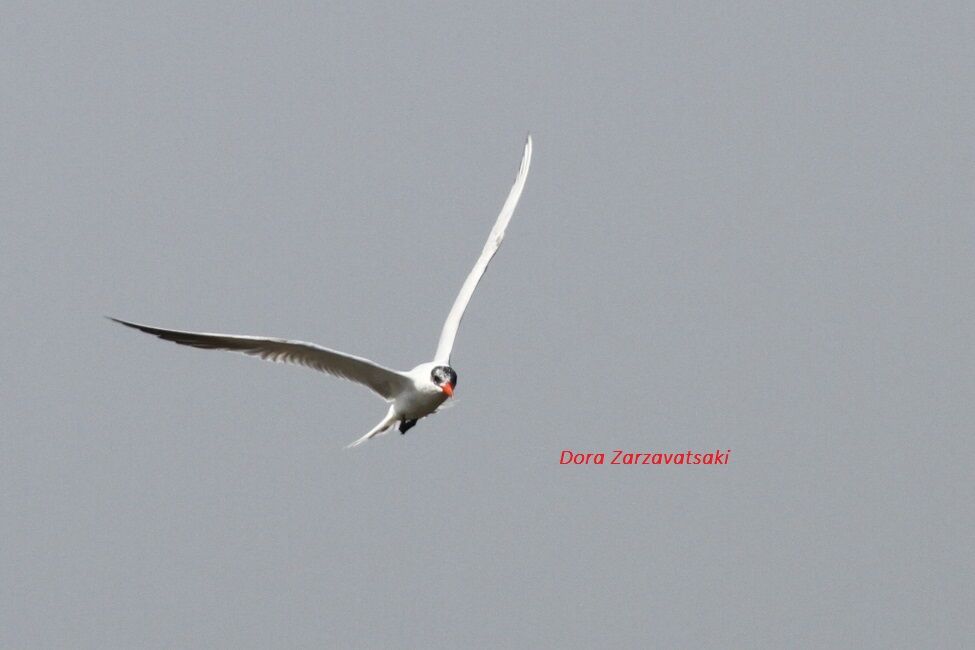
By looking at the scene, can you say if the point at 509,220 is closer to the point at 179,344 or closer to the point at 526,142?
the point at 526,142

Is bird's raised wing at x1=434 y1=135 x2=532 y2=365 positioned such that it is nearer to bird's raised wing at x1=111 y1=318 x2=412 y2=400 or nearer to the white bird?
the white bird

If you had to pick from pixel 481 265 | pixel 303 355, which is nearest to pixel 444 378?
pixel 303 355

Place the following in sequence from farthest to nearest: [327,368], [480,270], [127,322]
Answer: [480,270], [327,368], [127,322]

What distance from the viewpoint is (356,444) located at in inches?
529

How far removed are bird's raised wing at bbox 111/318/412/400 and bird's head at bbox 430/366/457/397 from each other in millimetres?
269

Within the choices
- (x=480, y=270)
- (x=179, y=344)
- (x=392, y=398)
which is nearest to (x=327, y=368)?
(x=392, y=398)

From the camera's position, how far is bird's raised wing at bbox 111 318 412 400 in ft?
36.2

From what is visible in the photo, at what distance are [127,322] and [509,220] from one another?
18.5 ft

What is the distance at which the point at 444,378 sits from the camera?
12562 mm

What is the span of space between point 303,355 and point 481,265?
3.32 meters

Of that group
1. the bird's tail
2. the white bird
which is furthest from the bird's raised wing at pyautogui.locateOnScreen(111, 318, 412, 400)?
the bird's tail

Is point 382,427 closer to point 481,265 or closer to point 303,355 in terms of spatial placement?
point 303,355

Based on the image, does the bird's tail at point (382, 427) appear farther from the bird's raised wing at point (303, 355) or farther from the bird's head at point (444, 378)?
the bird's head at point (444, 378)

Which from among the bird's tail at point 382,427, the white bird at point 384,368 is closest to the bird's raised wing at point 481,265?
the white bird at point 384,368
